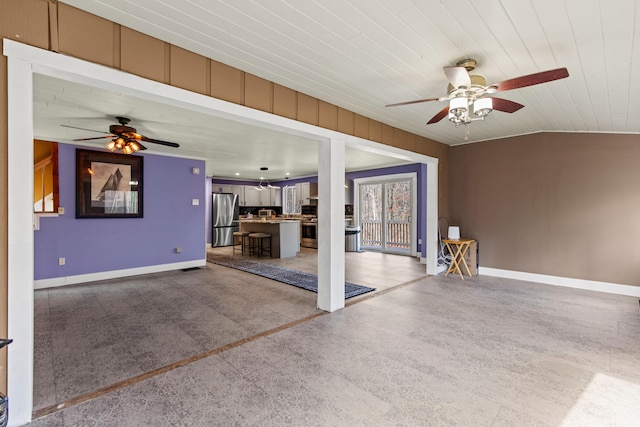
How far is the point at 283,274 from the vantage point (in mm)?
5512

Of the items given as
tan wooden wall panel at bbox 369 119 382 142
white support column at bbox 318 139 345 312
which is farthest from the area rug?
tan wooden wall panel at bbox 369 119 382 142

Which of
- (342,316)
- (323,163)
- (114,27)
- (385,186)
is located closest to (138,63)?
(114,27)

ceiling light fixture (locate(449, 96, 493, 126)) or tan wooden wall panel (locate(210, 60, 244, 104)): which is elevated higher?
tan wooden wall panel (locate(210, 60, 244, 104))

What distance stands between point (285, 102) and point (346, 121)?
96cm

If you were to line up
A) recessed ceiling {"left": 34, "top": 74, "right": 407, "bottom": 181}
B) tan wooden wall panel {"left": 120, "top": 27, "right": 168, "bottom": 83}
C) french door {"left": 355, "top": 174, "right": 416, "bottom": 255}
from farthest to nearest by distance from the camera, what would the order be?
french door {"left": 355, "top": 174, "right": 416, "bottom": 255} < recessed ceiling {"left": 34, "top": 74, "right": 407, "bottom": 181} < tan wooden wall panel {"left": 120, "top": 27, "right": 168, "bottom": 83}

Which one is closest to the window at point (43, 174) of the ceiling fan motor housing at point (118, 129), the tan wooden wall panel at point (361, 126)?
the ceiling fan motor housing at point (118, 129)

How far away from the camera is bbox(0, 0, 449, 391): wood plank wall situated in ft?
5.32

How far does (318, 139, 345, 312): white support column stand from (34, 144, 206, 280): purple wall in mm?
3873

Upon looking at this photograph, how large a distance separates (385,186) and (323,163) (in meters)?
5.16

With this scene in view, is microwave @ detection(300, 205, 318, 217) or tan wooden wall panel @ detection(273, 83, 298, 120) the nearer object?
tan wooden wall panel @ detection(273, 83, 298, 120)

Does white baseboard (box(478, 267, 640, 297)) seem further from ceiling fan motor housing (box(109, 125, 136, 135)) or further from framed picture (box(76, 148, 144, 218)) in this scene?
framed picture (box(76, 148, 144, 218))

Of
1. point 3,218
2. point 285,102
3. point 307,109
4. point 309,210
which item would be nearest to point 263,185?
point 309,210

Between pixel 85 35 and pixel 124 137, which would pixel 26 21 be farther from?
pixel 124 137

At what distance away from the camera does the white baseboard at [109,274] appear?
471 centimetres
